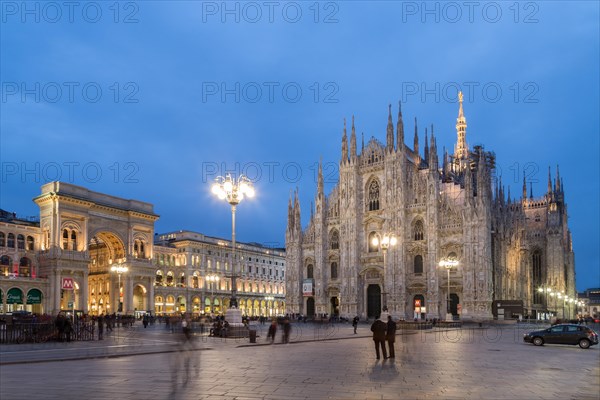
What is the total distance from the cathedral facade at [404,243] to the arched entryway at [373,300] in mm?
128

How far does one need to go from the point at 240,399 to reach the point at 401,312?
59.1 metres

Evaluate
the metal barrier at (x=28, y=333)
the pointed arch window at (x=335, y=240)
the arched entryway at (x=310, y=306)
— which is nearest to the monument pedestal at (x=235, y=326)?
the metal barrier at (x=28, y=333)

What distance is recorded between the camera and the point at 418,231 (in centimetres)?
6969

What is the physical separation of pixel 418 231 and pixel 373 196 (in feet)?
25.9

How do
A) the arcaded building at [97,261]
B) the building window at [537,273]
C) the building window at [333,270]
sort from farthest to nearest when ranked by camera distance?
the building window at [537,273] < the building window at [333,270] < the arcaded building at [97,261]

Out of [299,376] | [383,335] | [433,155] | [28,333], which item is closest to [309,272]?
[433,155]

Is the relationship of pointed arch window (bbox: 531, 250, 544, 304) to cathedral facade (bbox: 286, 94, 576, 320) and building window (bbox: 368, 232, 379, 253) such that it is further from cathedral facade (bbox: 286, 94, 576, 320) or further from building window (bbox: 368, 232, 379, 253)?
building window (bbox: 368, 232, 379, 253)

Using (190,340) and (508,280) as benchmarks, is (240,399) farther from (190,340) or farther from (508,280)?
(508,280)

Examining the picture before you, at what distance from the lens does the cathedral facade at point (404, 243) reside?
6431cm

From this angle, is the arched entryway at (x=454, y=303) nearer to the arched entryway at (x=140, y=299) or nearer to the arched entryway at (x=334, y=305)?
the arched entryway at (x=334, y=305)

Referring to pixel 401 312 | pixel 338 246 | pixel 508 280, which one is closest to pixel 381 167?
pixel 338 246

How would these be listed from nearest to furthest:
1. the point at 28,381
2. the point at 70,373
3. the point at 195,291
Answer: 1. the point at 28,381
2. the point at 70,373
3. the point at 195,291

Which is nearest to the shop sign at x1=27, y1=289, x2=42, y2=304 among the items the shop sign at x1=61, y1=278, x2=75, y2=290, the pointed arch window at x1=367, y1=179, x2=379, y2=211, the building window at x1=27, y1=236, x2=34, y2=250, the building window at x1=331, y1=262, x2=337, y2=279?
the shop sign at x1=61, y1=278, x2=75, y2=290

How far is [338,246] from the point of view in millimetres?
77062
